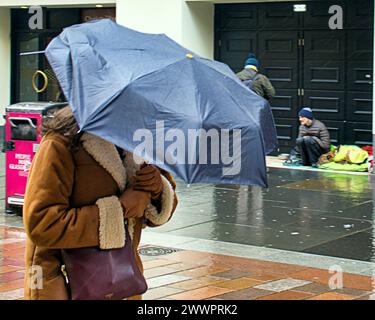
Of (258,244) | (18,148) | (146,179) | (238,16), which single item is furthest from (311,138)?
(146,179)

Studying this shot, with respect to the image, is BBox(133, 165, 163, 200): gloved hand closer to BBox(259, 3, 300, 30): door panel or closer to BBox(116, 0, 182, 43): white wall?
BBox(116, 0, 182, 43): white wall

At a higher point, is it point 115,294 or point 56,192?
point 56,192

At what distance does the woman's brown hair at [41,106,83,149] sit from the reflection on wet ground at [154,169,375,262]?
4.68 meters

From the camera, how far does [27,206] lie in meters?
3.82

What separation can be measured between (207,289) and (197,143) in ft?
10.7

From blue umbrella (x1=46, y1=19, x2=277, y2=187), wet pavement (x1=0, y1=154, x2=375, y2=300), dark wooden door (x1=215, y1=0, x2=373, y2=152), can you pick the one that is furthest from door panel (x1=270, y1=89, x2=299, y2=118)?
blue umbrella (x1=46, y1=19, x2=277, y2=187)

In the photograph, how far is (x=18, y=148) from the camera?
33.6ft

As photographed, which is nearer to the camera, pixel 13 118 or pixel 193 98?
pixel 193 98

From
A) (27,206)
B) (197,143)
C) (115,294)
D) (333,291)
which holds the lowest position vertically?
(333,291)

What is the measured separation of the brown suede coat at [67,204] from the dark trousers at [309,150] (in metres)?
10.4

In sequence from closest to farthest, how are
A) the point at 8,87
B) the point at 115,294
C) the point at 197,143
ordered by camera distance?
1. the point at 197,143
2. the point at 115,294
3. the point at 8,87

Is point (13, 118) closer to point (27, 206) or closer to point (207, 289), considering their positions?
point (207, 289)
